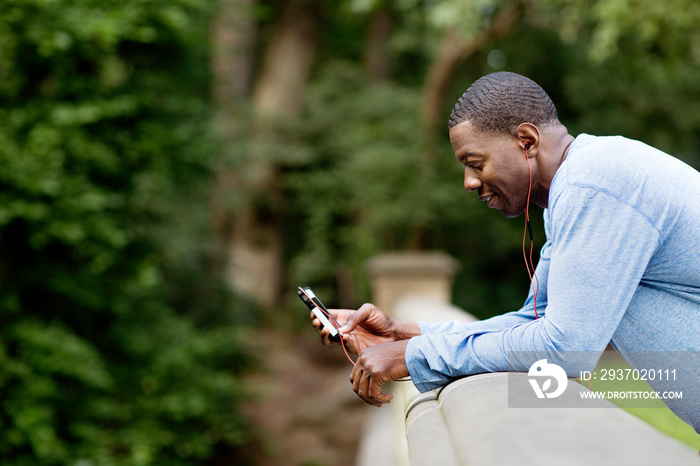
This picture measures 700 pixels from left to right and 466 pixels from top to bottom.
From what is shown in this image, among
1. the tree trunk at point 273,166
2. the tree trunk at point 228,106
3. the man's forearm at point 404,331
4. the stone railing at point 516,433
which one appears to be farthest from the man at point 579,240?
the tree trunk at point 273,166

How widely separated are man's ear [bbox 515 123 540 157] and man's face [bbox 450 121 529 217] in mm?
12

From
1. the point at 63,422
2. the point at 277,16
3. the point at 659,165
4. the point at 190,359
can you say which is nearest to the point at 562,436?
the point at 659,165

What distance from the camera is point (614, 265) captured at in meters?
1.46

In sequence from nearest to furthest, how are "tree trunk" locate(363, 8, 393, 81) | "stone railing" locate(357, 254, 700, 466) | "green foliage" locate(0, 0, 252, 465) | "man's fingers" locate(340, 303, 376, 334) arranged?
1. "stone railing" locate(357, 254, 700, 466)
2. "man's fingers" locate(340, 303, 376, 334)
3. "green foliage" locate(0, 0, 252, 465)
4. "tree trunk" locate(363, 8, 393, 81)

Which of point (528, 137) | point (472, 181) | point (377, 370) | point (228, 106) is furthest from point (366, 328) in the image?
point (228, 106)

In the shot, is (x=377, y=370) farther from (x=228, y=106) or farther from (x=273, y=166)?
(x=273, y=166)

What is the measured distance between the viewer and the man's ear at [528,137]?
1.76 metres

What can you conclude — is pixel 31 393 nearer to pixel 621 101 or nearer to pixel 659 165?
pixel 659 165

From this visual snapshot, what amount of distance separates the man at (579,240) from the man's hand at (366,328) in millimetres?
248

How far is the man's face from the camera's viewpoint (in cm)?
179

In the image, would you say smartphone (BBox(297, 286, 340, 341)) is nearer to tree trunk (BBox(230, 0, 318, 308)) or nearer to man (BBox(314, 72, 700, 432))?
man (BBox(314, 72, 700, 432))

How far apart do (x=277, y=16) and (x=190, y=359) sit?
416 inches

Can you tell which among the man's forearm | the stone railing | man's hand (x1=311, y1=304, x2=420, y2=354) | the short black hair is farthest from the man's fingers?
the short black hair

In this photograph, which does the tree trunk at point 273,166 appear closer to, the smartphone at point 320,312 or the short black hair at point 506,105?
the smartphone at point 320,312
